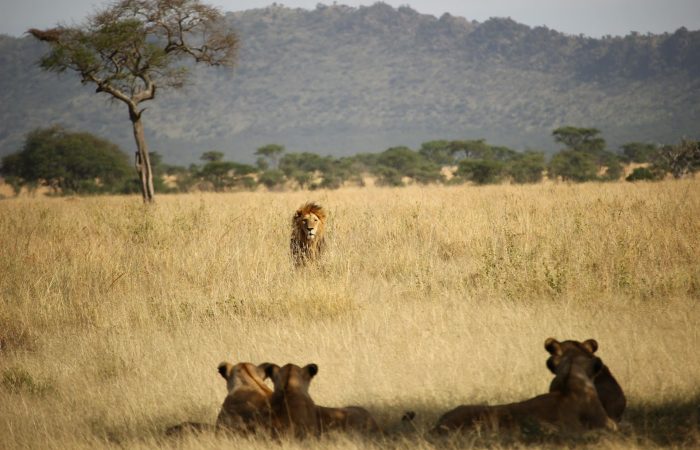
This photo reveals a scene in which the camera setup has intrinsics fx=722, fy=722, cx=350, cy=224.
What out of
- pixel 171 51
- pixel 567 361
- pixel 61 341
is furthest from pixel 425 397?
pixel 171 51

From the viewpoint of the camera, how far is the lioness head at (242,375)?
12.9ft

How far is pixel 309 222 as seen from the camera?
856cm

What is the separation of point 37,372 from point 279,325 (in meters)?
1.96

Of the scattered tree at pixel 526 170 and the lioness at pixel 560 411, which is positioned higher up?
the scattered tree at pixel 526 170

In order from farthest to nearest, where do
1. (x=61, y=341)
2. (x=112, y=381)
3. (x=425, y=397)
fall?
(x=61, y=341)
(x=112, y=381)
(x=425, y=397)

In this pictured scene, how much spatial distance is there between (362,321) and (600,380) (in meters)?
2.55

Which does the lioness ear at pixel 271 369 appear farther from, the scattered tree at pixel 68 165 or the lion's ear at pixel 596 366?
the scattered tree at pixel 68 165

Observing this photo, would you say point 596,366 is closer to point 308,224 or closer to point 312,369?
point 312,369

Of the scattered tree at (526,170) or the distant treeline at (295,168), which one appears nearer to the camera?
the scattered tree at (526,170)

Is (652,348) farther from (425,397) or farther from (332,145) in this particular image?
(332,145)

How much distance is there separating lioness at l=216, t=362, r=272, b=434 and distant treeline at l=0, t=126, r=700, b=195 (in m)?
27.1

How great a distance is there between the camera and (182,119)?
583ft

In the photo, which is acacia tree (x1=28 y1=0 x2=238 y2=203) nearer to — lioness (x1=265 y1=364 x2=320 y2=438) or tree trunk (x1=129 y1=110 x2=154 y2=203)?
tree trunk (x1=129 y1=110 x2=154 y2=203)

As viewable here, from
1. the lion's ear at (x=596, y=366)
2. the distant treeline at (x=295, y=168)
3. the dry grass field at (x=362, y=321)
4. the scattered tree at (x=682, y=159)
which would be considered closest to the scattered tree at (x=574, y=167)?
the distant treeline at (x=295, y=168)
